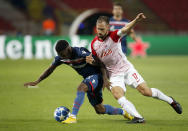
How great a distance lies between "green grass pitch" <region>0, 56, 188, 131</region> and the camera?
291 inches

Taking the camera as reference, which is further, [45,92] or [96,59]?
[45,92]

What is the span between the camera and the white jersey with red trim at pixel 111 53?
7691mm

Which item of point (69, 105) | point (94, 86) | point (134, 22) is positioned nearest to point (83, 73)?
point (94, 86)

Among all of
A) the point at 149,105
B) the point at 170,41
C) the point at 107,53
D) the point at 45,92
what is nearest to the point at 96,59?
the point at 107,53

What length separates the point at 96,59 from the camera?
7.71m

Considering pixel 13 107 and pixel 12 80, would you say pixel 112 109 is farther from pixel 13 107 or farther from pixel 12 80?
pixel 12 80

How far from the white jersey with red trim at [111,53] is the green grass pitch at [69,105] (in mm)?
958

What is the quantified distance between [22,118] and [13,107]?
138cm

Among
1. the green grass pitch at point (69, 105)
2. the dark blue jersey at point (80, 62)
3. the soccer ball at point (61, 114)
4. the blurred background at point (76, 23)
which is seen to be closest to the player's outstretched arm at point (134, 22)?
the dark blue jersey at point (80, 62)

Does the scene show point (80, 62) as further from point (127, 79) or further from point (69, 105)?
point (69, 105)

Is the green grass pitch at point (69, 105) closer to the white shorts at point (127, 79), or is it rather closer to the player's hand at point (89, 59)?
the white shorts at point (127, 79)

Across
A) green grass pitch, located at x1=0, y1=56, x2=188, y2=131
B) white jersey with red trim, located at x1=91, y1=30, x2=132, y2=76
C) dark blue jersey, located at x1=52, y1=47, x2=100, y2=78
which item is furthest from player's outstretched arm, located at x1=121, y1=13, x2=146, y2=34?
green grass pitch, located at x1=0, y1=56, x2=188, y2=131

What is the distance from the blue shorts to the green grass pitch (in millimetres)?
407

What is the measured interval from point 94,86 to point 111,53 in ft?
2.20
